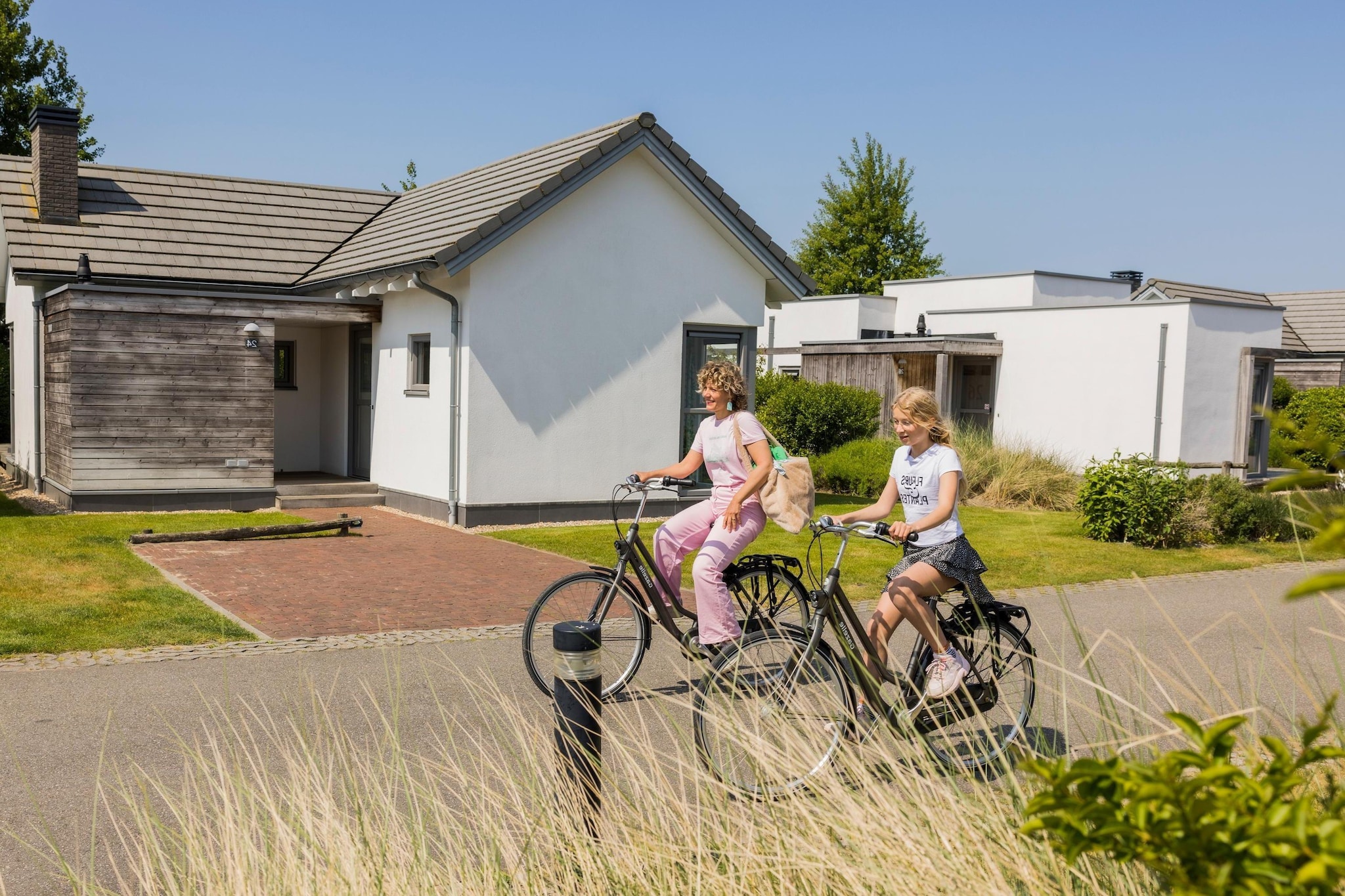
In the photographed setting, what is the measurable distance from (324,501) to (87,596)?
265 inches

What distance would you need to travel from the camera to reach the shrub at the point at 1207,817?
1.56 metres

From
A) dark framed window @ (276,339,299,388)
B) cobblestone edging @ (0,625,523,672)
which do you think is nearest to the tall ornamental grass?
dark framed window @ (276,339,299,388)

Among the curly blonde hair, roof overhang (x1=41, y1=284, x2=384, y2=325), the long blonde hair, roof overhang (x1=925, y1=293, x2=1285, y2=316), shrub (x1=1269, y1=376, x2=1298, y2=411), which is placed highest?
roof overhang (x1=925, y1=293, x2=1285, y2=316)

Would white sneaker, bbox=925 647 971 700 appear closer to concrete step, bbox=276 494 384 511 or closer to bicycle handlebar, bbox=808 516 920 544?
bicycle handlebar, bbox=808 516 920 544

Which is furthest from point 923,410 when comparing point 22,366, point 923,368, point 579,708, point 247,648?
point 923,368

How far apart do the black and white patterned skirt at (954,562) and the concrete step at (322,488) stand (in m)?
11.9

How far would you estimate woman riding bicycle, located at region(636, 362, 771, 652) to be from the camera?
612 cm

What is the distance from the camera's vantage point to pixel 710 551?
615cm

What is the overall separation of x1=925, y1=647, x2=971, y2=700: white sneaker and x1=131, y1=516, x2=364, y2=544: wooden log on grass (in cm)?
896

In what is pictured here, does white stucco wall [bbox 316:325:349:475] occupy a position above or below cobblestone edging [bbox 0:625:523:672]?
above

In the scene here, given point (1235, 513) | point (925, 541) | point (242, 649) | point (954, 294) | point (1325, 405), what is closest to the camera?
point (925, 541)

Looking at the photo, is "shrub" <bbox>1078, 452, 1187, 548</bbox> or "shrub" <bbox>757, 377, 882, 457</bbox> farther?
"shrub" <bbox>757, 377, 882, 457</bbox>

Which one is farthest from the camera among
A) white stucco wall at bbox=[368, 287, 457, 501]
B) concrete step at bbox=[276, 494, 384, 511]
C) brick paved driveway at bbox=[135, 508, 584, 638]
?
concrete step at bbox=[276, 494, 384, 511]

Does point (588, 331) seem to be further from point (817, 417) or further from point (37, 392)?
point (37, 392)
